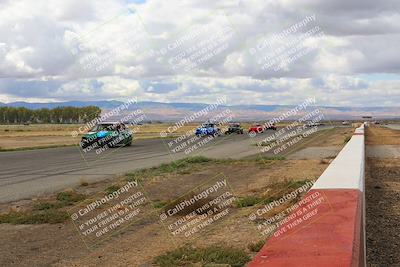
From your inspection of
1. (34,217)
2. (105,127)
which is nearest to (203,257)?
(34,217)

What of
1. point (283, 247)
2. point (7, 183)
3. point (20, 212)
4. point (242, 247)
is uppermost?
point (7, 183)

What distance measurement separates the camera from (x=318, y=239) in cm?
322

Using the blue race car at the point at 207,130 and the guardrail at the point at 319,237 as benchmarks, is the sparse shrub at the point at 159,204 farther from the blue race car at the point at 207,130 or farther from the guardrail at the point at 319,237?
the blue race car at the point at 207,130

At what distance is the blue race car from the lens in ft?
188

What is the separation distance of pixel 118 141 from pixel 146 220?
2594 cm

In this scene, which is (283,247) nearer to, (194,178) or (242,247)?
(242,247)

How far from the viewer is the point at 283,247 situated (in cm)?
301

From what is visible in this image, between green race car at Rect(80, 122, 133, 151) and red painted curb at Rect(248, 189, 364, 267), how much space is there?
29.3 metres

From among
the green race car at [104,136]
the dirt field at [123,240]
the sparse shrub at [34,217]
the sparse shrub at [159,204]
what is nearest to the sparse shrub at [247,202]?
the dirt field at [123,240]

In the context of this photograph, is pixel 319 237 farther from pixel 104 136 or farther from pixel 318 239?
pixel 104 136

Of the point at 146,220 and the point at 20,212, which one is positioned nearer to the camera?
the point at 146,220

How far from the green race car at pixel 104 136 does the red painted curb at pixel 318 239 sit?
96.0 ft

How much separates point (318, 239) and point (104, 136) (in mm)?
30809

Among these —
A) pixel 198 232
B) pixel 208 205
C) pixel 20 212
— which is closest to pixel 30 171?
pixel 20 212
